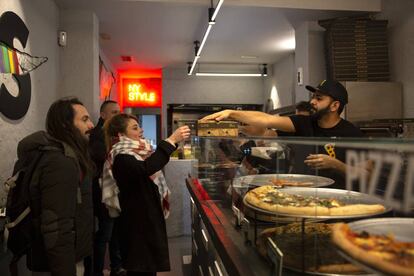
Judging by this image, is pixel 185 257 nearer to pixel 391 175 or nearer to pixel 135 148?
pixel 135 148

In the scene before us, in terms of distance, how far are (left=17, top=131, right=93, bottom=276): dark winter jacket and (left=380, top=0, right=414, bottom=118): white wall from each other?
409cm

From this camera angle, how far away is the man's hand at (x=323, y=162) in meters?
1.01

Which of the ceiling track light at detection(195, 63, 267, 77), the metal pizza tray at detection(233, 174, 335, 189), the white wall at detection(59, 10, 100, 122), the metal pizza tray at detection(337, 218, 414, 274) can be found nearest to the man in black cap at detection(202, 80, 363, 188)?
the metal pizza tray at detection(233, 174, 335, 189)

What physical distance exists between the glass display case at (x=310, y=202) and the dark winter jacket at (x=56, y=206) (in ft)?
A: 2.50

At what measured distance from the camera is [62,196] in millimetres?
1840

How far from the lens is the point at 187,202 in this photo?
530 cm

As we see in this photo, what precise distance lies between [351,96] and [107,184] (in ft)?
10.5

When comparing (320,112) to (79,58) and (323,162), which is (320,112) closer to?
(323,162)

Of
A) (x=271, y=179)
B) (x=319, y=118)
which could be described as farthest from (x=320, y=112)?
(x=271, y=179)

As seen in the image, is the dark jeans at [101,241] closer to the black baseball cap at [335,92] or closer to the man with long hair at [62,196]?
the man with long hair at [62,196]

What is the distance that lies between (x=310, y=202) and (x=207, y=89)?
8087 mm

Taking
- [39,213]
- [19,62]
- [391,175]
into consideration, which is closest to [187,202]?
[19,62]

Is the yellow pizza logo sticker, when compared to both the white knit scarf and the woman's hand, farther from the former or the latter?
the white knit scarf

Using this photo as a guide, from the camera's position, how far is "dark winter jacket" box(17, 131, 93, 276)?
1.83 meters
